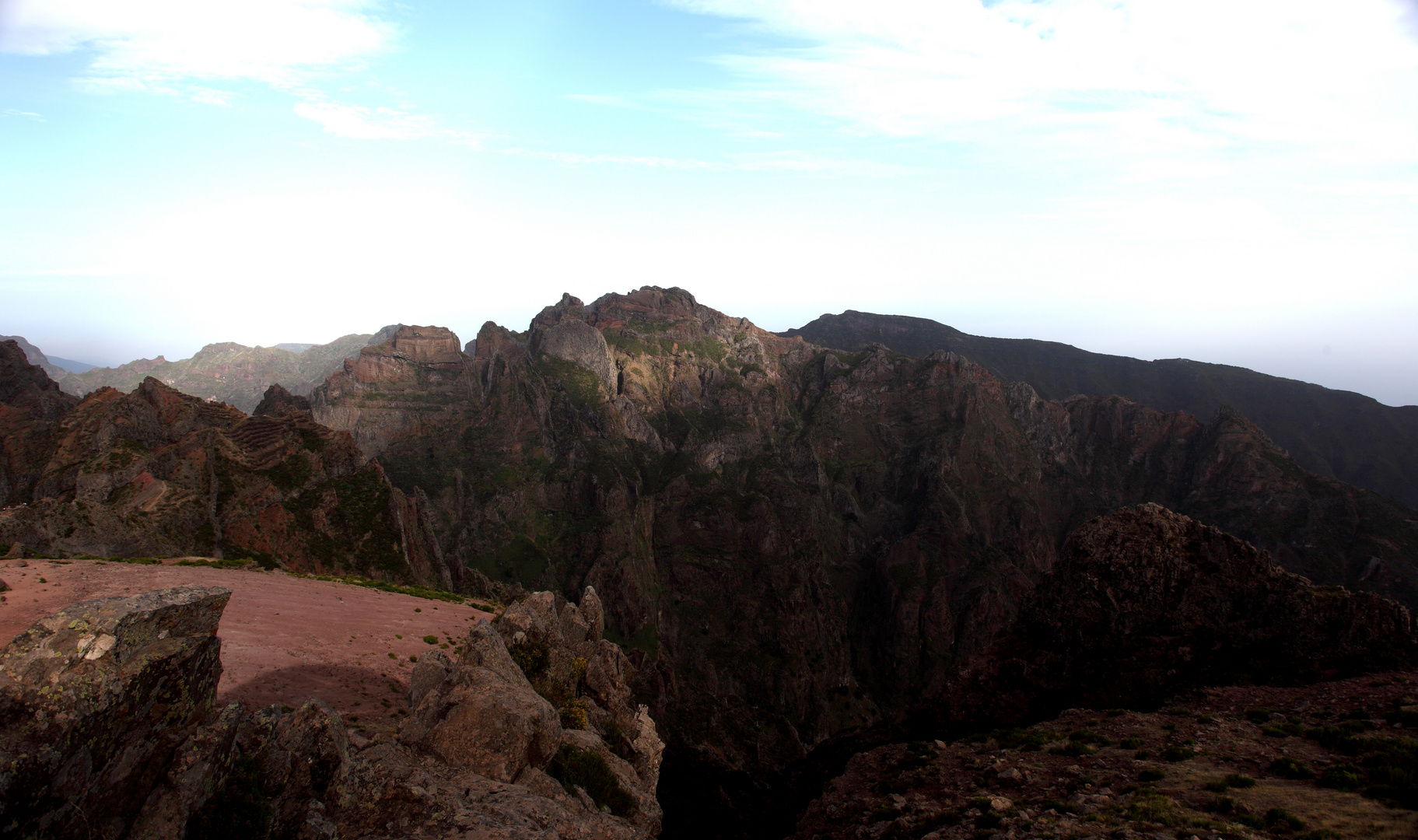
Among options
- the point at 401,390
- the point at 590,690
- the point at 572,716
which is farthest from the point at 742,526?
the point at 572,716

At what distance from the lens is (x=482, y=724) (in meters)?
19.3

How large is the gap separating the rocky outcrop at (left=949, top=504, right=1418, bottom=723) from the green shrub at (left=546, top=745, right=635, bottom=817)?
26380 mm

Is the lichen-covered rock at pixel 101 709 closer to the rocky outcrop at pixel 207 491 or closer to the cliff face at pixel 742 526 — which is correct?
the rocky outcrop at pixel 207 491

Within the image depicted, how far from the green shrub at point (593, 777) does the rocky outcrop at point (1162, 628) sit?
86.5ft

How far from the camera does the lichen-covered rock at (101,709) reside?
8711 mm

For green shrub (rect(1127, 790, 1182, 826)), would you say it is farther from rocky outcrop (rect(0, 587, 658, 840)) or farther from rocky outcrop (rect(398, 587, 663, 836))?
rocky outcrop (rect(0, 587, 658, 840))

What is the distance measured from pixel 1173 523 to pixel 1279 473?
7210 inches

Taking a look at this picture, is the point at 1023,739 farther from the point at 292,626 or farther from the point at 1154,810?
the point at 292,626

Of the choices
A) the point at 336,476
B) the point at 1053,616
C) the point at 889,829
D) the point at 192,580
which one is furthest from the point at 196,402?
the point at 1053,616

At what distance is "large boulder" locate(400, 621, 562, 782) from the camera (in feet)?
62.2

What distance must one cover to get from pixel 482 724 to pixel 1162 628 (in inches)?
1585

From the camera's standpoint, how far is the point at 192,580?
121ft

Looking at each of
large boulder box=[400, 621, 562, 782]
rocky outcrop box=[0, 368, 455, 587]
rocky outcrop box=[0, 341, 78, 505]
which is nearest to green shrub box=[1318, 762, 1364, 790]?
large boulder box=[400, 621, 562, 782]

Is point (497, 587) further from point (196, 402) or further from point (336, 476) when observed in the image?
point (196, 402)
